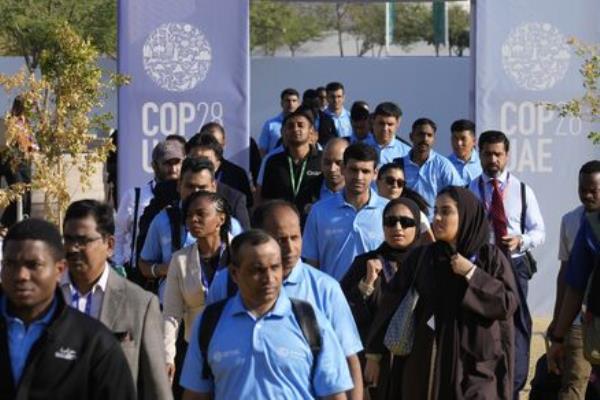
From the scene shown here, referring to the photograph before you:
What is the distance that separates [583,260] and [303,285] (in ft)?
7.03

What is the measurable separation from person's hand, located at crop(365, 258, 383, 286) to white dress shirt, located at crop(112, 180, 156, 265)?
7.31 feet

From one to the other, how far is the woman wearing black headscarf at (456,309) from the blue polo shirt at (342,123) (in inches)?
390

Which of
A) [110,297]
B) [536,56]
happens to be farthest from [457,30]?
[110,297]

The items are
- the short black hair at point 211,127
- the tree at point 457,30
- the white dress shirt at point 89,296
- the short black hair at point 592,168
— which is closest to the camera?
the white dress shirt at point 89,296

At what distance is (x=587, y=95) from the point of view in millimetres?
14859

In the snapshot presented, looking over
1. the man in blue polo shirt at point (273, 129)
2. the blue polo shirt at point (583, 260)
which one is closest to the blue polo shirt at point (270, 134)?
the man in blue polo shirt at point (273, 129)

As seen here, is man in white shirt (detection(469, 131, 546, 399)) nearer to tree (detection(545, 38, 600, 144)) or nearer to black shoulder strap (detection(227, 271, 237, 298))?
tree (detection(545, 38, 600, 144))

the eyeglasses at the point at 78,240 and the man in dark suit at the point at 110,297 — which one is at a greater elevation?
the eyeglasses at the point at 78,240

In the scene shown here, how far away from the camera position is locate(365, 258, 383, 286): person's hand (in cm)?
947

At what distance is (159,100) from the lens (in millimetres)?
14656

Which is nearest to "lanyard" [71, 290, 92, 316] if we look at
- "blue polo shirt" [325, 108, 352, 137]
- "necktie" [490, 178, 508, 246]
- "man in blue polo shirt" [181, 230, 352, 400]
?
"man in blue polo shirt" [181, 230, 352, 400]

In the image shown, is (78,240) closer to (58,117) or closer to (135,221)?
(135,221)

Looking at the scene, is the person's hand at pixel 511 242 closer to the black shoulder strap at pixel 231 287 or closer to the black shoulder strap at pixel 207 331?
the black shoulder strap at pixel 231 287

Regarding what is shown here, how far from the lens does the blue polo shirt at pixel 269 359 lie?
6.41 meters
